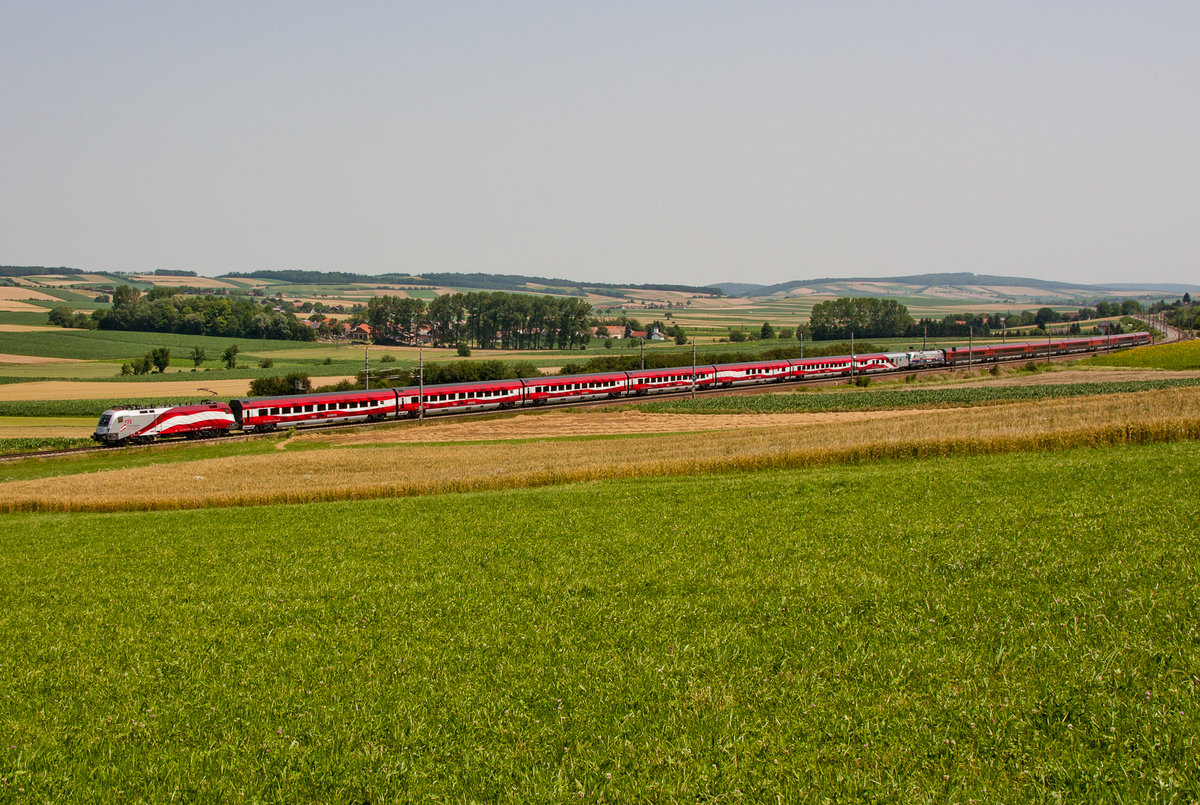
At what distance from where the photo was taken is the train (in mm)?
58031

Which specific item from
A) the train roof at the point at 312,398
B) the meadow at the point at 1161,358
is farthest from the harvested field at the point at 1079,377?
the train roof at the point at 312,398

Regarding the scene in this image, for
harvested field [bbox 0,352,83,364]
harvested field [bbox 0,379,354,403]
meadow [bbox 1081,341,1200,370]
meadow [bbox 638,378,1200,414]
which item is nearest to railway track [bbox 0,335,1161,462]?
meadow [bbox 638,378,1200,414]

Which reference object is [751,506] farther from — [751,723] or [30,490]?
[30,490]

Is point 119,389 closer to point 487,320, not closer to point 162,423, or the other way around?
point 162,423

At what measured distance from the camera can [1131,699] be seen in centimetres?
866

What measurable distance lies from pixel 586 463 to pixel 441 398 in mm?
37876

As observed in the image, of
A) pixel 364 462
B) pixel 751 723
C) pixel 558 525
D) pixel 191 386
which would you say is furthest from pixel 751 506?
pixel 191 386

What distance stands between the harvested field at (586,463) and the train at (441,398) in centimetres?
1604

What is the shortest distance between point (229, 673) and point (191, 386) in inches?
3688

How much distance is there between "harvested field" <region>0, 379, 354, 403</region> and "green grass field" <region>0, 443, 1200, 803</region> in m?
75.8

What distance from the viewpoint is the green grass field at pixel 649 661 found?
8.27m

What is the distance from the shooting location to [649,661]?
10.9 m

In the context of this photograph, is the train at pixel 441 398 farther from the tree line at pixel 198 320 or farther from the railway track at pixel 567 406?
the tree line at pixel 198 320

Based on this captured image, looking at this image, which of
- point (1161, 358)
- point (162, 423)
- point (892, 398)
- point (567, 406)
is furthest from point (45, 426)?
point (1161, 358)
